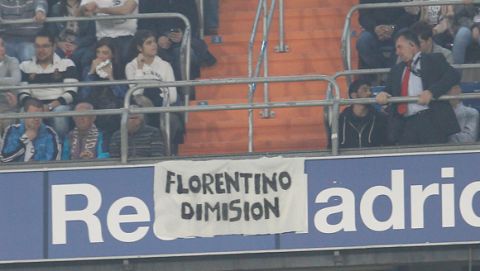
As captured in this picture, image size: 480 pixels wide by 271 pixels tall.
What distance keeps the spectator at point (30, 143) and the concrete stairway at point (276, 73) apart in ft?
5.05

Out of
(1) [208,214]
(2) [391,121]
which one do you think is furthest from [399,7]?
(1) [208,214]

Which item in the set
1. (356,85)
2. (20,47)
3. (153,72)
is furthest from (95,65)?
(356,85)

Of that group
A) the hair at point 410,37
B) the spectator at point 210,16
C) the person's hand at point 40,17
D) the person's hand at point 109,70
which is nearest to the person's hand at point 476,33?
the hair at point 410,37

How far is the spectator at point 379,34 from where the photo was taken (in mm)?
18875

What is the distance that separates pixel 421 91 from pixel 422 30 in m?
0.96

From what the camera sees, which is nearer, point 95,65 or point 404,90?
point 404,90

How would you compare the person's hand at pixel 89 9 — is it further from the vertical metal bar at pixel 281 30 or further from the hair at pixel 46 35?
the vertical metal bar at pixel 281 30

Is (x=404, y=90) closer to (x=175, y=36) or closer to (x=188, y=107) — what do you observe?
(x=188, y=107)

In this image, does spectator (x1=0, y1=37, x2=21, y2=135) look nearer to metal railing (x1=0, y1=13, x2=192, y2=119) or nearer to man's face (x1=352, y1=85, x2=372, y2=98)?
metal railing (x1=0, y1=13, x2=192, y2=119)

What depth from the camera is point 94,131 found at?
17703 mm

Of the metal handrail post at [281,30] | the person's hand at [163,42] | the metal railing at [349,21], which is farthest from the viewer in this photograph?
the metal handrail post at [281,30]

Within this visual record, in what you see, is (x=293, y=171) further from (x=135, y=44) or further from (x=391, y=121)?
(x=135, y=44)

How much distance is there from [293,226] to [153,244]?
133 centimetres

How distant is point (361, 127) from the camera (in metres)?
17.4
